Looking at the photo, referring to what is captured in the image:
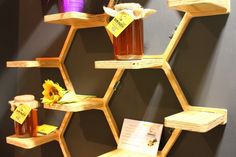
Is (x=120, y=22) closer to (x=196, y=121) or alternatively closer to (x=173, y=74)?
(x=173, y=74)

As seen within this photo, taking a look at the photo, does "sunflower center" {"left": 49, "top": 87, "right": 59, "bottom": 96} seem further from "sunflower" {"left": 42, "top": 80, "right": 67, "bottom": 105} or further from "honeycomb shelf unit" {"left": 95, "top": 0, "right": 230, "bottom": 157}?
"honeycomb shelf unit" {"left": 95, "top": 0, "right": 230, "bottom": 157}

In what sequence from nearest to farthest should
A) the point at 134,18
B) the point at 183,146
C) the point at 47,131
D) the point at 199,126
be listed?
1. the point at 199,126
2. the point at 134,18
3. the point at 183,146
4. the point at 47,131

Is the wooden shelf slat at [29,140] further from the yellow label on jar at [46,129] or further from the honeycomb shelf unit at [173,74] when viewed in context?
the honeycomb shelf unit at [173,74]

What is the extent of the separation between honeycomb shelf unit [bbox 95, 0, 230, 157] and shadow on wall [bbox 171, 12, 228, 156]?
0.02 m

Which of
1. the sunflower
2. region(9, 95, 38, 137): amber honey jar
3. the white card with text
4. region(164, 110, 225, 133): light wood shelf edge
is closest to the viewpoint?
region(164, 110, 225, 133): light wood shelf edge

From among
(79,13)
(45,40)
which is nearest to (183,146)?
(79,13)

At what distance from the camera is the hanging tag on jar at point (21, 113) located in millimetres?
1307

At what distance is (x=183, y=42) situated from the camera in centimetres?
108

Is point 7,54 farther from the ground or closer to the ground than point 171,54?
closer to the ground

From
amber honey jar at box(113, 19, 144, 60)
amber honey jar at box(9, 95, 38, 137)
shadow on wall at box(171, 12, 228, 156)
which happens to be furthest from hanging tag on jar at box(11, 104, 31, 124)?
shadow on wall at box(171, 12, 228, 156)

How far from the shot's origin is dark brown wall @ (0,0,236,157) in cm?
102

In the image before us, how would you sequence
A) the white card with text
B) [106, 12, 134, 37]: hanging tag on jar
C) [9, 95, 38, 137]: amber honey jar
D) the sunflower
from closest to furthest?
1. [106, 12, 134, 37]: hanging tag on jar
2. the white card with text
3. the sunflower
4. [9, 95, 38, 137]: amber honey jar

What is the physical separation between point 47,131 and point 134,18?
73cm

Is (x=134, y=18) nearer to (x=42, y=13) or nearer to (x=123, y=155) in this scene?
(x=123, y=155)
